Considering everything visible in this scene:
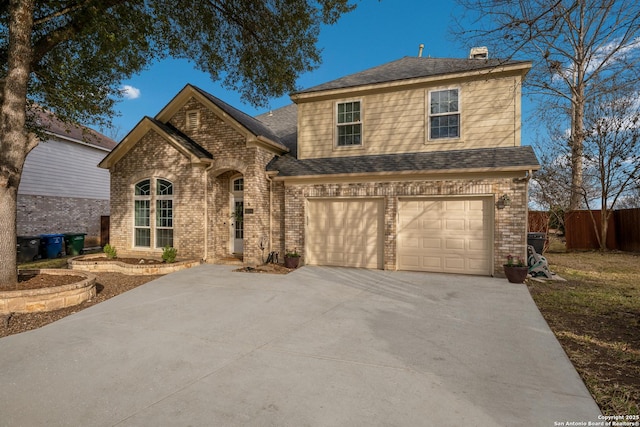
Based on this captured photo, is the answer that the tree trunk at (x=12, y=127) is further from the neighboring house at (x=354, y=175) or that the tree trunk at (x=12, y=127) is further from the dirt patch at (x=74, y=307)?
the neighboring house at (x=354, y=175)

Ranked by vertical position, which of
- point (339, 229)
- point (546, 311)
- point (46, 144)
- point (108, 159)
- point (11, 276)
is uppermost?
point (46, 144)

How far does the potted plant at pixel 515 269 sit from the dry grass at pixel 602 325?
0.33 m

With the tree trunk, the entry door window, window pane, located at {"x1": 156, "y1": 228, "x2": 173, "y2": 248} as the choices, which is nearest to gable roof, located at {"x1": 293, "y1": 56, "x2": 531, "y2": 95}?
the entry door window

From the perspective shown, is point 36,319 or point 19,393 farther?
point 36,319

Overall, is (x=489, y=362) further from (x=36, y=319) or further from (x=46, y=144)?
(x=46, y=144)

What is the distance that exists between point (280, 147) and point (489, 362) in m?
9.46

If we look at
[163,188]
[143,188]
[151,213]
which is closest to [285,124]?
[163,188]

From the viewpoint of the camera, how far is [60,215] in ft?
52.9

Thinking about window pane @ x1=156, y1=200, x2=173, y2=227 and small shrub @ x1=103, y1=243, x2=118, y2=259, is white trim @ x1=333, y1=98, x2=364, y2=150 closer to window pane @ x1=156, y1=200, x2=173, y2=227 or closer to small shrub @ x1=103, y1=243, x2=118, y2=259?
window pane @ x1=156, y1=200, x2=173, y2=227

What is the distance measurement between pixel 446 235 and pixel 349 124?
16.1ft

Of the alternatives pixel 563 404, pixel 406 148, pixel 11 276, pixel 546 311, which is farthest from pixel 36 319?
pixel 406 148

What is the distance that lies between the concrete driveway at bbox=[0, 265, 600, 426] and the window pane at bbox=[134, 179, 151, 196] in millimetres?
5895

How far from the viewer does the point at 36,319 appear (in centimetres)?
545

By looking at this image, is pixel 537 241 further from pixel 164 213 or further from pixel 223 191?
pixel 164 213
